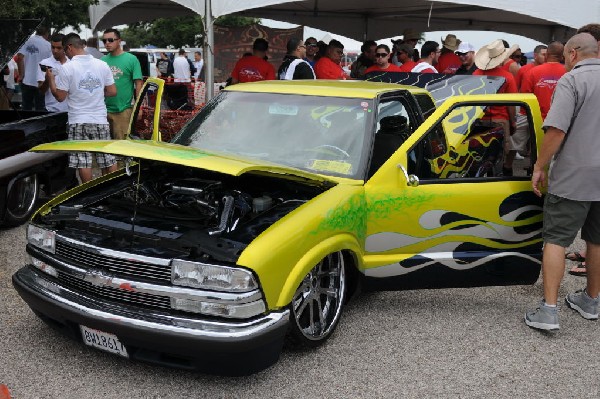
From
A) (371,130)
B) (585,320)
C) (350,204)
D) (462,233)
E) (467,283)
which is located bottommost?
(585,320)

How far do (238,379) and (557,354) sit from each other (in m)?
2.01

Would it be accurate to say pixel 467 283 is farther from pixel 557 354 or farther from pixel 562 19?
pixel 562 19

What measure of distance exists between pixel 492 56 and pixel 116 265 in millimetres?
5520

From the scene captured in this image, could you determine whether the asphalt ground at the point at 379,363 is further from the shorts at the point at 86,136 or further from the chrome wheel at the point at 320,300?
the shorts at the point at 86,136

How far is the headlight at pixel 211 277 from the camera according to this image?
2807 millimetres

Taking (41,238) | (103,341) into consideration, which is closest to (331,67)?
(41,238)

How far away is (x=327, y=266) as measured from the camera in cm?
359

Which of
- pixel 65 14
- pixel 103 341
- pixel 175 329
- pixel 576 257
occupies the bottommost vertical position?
pixel 576 257

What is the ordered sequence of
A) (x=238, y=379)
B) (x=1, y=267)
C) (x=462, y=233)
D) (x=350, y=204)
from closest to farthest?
(x=238, y=379) → (x=350, y=204) → (x=462, y=233) → (x=1, y=267)

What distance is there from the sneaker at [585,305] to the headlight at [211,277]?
267 centimetres

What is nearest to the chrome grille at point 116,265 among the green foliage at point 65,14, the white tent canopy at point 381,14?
the white tent canopy at point 381,14

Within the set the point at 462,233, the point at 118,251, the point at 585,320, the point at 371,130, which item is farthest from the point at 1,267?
the point at 585,320

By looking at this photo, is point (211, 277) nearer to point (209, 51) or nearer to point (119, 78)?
point (119, 78)

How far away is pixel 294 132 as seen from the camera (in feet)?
13.1
